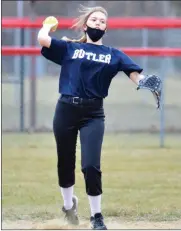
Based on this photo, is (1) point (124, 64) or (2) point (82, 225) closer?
(1) point (124, 64)

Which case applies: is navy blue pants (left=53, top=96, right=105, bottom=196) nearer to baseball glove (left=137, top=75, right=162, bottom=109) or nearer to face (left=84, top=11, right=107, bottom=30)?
baseball glove (left=137, top=75, right=162, bottom=109)

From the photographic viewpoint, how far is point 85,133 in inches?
220

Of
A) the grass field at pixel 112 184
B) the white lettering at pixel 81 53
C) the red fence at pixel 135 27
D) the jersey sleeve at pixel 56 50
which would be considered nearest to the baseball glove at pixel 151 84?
the white lettering at pixel 81 53

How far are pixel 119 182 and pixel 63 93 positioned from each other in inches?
125

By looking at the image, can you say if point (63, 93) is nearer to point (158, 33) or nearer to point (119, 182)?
point (119, 182)

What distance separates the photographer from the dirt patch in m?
6.00

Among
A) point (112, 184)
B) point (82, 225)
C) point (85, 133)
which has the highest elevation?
point (85, 133)

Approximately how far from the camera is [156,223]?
6.23 meters

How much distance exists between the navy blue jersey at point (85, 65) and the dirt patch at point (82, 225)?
118cm

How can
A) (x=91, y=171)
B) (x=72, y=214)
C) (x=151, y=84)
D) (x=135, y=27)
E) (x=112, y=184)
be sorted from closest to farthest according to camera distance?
(x=91, y=171) < (x=151, y=84) < (x=72, y=214) < (x=112, y=184) < (x=135, y=27)

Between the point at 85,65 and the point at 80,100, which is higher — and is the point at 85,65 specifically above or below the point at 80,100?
above

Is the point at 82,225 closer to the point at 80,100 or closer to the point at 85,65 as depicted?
the point at 80,100

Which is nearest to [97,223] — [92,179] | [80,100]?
[92,179]

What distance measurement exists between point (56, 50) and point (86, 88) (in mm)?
394
